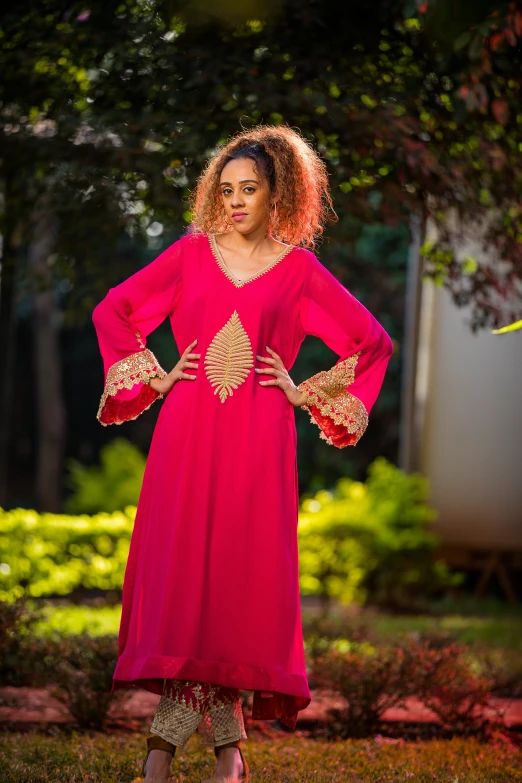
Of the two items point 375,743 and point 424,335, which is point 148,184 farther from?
point 424,335

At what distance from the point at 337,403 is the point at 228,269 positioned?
1.85 ft

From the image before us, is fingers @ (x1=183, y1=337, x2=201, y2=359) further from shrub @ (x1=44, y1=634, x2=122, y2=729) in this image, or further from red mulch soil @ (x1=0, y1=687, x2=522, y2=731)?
red mulch soil @ (x1=0, y1=687, x2=522, y2=731)

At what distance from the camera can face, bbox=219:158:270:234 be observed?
3385mm

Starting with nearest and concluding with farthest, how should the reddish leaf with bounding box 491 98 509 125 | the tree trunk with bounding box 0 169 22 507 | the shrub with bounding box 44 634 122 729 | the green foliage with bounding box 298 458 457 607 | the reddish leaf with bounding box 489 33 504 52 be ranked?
1. the reddish leaf with bounding box 489 33 504 52
2. the shrub with bounding box 44 634 122 729
3. the reddish leaf with bounding box 491 98 509 125
4. the tree trunk with bounding box 0 169 22 507
5. the green foliage with bounding box 298 458 457 607

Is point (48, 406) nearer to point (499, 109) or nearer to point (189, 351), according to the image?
point (499, 109)

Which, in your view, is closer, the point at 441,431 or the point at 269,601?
the point at 269,601

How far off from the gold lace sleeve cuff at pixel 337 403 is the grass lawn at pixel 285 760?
1.16 meters

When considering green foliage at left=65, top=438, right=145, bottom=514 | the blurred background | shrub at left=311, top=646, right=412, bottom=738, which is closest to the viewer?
shrub at left=311, top=646, right=412, bottom=738

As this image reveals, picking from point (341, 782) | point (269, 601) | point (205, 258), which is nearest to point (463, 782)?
point (341, 782)

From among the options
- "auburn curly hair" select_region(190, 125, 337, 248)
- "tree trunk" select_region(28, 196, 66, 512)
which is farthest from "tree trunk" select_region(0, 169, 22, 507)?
"tree trunk" select_region(28, 196, 66, 512)

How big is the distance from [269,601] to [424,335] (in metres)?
6.50

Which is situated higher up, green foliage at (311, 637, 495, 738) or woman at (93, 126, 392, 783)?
woman at (93, 126, 392, 783)

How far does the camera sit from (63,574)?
8078 millimetres

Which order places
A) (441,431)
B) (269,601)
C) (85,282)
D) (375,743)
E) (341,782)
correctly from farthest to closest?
(441,431)
(85,282)
(375,743)
(341,782)
(269,601)
